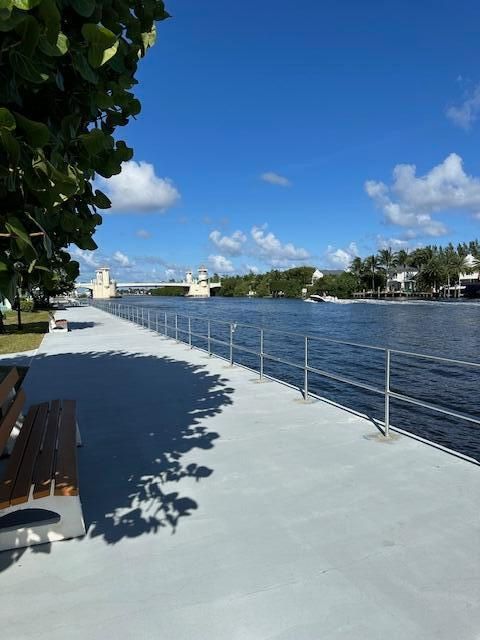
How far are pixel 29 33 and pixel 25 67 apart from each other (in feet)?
0.44

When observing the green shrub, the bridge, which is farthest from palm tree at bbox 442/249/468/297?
the green shrub

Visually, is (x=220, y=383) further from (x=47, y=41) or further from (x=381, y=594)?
(x=47, y=41)

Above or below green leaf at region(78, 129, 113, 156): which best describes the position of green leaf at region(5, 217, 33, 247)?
below

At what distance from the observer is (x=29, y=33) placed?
5.00 ft

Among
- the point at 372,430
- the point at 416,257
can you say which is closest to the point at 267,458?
the point at 372,430

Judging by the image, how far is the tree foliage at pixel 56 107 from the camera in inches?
61.9

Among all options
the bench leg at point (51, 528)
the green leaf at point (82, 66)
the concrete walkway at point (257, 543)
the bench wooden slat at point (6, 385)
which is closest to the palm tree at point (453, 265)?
the concrete walkway at point (257, 543)

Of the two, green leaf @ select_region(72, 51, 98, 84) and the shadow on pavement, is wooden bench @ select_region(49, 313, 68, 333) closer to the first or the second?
the shadow on pavement

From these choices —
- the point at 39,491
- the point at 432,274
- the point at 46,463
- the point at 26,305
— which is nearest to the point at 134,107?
the point at 39,491

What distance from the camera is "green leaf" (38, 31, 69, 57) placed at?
5.13 feet

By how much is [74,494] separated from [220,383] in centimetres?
517

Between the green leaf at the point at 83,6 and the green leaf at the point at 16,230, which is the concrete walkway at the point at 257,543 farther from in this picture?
the green leaf at the point at 83,6

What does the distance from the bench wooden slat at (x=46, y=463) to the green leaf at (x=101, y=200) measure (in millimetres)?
1703

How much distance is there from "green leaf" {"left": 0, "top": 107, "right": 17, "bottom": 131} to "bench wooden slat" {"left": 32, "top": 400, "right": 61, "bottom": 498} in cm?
219
